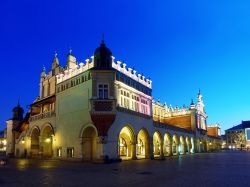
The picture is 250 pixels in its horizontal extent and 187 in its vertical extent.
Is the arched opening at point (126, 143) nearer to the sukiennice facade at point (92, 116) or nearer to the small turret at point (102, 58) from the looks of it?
the sukiennice facade at point (92, 116)

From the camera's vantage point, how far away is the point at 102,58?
36656 mm

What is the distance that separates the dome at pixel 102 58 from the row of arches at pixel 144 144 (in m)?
9.51

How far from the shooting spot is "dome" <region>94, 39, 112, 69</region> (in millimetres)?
36562

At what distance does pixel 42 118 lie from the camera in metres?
47.9

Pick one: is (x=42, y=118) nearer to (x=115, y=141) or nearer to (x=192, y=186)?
(x=115, y=141)

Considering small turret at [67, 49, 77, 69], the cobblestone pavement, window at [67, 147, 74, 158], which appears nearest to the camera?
the cobblestone pavement

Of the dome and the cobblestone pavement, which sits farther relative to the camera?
the dome

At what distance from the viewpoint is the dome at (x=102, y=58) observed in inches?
1439

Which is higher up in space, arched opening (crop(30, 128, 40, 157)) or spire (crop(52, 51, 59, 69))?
spire (crop(52, 51, 59, 69))

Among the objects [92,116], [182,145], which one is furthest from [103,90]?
[182,145]

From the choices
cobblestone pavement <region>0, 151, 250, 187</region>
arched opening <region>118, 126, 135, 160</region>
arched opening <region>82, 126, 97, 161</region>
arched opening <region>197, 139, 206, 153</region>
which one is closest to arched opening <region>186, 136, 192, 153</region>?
arched opening <region>197, 139, 206, 153</region>

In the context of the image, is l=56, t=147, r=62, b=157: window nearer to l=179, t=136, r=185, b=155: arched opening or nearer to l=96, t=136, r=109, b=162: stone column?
l=96, t=136, r=109, b=162: stone column

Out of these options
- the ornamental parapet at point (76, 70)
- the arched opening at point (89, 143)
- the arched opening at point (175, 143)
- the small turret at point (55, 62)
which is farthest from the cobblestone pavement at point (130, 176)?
the arched opening at point (175, 143)

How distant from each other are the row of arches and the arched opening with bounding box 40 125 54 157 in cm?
1234
